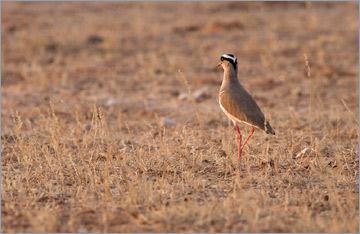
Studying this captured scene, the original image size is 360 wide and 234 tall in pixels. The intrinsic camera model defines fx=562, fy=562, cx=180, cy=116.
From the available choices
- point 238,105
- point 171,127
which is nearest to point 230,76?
point 238,105

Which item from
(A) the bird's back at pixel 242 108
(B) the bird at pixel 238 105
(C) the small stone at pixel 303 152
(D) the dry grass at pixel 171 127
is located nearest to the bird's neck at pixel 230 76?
(B) the bird at pixel 238 105

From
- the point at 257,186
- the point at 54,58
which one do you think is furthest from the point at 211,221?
the point at 54,58

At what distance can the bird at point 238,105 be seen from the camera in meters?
5.29

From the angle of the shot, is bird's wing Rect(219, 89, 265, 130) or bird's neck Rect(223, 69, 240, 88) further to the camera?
bird's neck Rect(223, 69, 240, 88)

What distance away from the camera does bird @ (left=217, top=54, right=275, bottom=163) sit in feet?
17.3

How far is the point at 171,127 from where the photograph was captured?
6.83m

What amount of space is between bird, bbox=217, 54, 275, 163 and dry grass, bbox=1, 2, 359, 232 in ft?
0.87

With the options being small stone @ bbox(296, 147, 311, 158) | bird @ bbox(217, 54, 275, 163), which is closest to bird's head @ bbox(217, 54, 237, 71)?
bird @ bbox(217, 54, 275, 163)

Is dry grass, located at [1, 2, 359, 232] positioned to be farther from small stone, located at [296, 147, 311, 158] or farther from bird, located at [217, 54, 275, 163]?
bird, located at [217, 54, 275, 163]

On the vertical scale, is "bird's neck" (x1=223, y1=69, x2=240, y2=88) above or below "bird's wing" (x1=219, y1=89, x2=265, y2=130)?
above

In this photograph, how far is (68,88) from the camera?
29.4ft

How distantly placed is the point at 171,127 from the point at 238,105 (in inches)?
65.0

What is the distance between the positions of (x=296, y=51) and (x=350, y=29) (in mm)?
2770

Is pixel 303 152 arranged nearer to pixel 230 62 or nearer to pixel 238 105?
Answer: pixel 238 105
